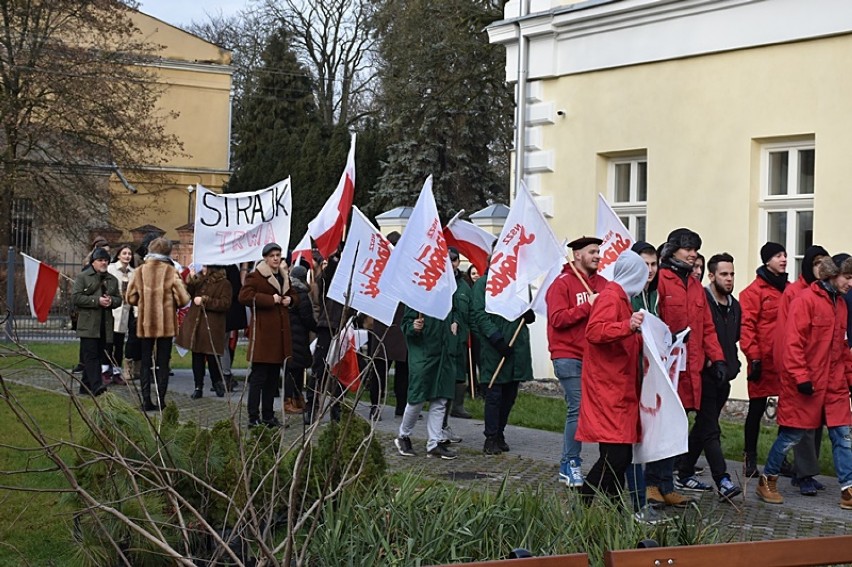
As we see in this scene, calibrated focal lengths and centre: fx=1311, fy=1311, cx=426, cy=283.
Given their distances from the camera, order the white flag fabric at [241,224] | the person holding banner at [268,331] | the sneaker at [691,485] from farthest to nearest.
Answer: the white flag fabric at [241,224]
the person holding banner at [268,331]
the sneaker at [691,485]

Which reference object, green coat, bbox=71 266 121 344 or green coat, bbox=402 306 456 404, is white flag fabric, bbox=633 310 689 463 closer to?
green coat, bbox=402 306 456 404

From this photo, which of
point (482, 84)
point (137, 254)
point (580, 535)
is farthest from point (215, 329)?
point (482, 84)

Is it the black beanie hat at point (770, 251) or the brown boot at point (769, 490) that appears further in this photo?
the black beanie hat at point (770, 251)

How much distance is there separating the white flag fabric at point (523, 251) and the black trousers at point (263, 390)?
106 inches

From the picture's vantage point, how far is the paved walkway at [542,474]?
27.9 feet

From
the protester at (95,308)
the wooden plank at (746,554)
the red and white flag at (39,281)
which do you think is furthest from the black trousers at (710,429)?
the red and white flag at (39,281)

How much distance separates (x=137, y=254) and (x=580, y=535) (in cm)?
1297

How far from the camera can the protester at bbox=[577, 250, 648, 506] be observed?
8.00m

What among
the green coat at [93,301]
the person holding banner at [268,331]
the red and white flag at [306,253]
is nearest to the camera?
the person holding banner at [268,331]

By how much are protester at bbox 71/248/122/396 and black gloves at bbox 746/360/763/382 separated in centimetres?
760

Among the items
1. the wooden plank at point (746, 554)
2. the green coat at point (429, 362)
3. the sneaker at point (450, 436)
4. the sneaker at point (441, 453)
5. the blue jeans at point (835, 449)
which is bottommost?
the sneaker at point (441, 453)

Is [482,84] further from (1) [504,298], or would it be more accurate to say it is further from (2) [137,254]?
(1) [504,298]

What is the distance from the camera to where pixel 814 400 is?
9750 millimetres

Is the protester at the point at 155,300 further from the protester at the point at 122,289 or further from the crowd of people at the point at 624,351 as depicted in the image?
the protester at the point at 122,289
